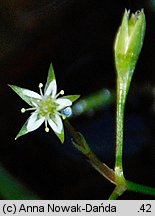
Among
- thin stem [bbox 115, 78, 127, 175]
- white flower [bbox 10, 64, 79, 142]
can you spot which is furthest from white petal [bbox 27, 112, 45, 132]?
thin stem [bbox 115, 78, 127, 175]

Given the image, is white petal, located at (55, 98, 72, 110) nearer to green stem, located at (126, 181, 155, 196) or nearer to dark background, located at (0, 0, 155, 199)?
dark background, located at (0, 0, 155, 199)

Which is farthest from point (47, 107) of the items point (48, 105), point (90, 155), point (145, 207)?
point (145, 207)

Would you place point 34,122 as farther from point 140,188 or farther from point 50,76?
point 140,188

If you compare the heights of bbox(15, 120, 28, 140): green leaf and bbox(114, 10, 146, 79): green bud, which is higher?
bbox(114, 10, 146, 79): green bud

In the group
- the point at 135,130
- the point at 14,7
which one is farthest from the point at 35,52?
the point at 135,130

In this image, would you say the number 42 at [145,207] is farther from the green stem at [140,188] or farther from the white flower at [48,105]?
the white flower at [48,105]

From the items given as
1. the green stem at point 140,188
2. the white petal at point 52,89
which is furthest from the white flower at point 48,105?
the green stem at point 140,188
